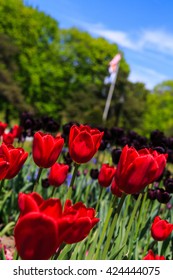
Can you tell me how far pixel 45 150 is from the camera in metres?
2.74

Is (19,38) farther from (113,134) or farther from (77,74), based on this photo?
Answer: (113,134)

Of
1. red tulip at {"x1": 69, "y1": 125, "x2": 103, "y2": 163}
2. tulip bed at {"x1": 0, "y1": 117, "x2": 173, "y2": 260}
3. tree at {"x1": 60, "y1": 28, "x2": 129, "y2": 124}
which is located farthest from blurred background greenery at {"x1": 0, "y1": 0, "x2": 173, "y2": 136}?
red tulip at {"x1": 69, "y1": 125, "x2": 103, "y2": 163}

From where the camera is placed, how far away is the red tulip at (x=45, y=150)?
274 centimetres

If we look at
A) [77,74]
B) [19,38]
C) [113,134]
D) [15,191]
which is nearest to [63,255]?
[15,191]

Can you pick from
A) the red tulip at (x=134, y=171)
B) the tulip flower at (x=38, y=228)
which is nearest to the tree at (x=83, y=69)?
the red tulip at (x=134, y=171)

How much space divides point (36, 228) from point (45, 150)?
1471 millimetres

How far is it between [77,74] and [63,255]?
47.6 metres

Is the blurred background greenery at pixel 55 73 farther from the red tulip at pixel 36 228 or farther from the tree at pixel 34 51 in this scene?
the red tulip at pixel 36 228

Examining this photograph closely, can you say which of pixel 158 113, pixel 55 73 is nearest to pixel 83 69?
pixel 55 73

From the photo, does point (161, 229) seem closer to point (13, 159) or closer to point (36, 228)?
point (13, 159)

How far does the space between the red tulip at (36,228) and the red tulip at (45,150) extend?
1.30m

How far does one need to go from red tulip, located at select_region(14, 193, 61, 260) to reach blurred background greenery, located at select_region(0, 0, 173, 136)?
113 ft

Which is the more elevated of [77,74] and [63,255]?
[77,74]
